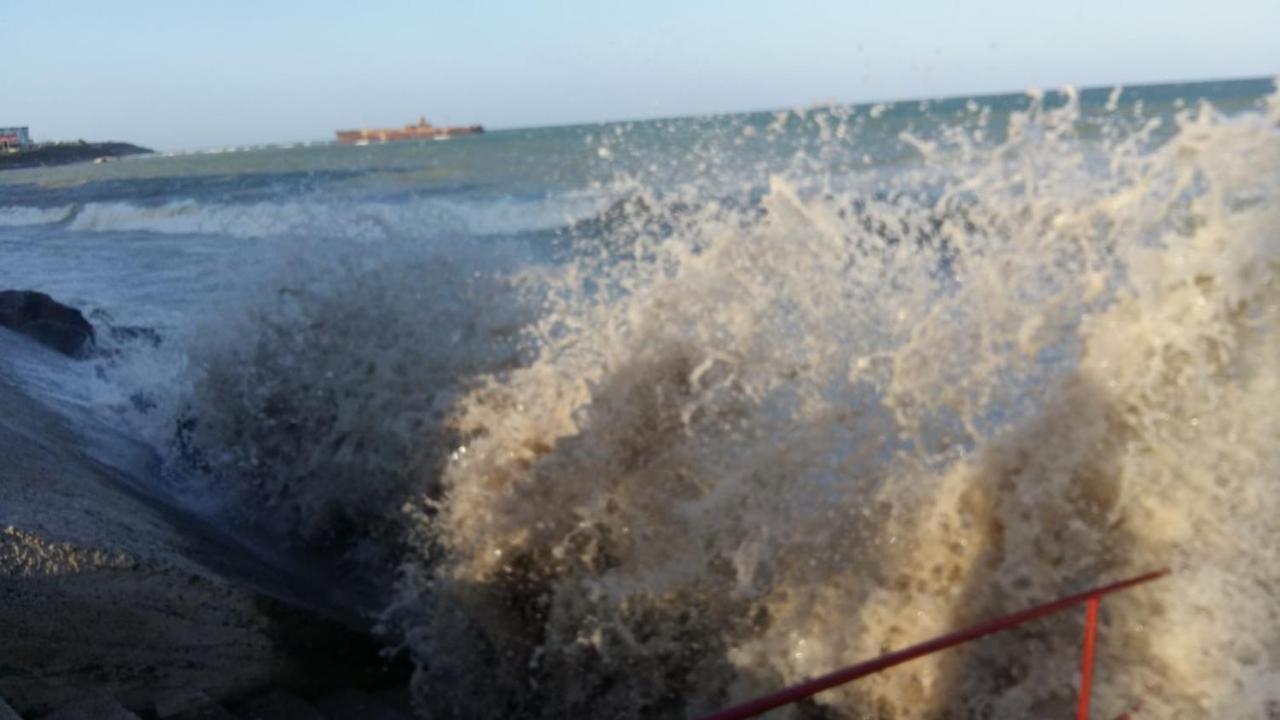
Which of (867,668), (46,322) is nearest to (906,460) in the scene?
(867,668)

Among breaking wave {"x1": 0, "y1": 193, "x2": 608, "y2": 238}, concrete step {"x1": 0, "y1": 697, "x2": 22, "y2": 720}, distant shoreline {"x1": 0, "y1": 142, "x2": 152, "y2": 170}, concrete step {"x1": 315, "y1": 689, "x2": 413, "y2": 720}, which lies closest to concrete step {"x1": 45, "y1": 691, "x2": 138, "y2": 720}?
concrete step {"x1": 0, "y1": 697, "x2": 22, "y2": 720}

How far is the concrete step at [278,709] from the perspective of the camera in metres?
3.54

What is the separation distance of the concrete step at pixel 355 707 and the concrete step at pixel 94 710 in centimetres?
79

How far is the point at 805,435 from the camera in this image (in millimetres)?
3957

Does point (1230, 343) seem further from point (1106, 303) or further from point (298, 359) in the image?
point (298, 359)

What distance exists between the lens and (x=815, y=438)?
391cm

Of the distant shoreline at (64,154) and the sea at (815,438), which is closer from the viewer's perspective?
the sea at (815,438)

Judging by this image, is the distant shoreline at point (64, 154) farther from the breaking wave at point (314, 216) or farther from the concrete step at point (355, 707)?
the concrete step at point (355, 707)

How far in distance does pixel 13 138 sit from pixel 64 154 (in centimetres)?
782

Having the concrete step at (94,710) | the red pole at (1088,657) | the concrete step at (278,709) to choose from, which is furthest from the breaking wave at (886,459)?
the concrete step at (94,710)

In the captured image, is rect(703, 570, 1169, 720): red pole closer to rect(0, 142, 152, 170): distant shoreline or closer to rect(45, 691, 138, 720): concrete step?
rect(45, 691, 138, 720): concrete step

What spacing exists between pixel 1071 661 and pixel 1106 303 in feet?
3.32

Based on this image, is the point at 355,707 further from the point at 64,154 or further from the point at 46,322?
the point at 64,154

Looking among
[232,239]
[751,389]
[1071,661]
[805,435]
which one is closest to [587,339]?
[751,389]
